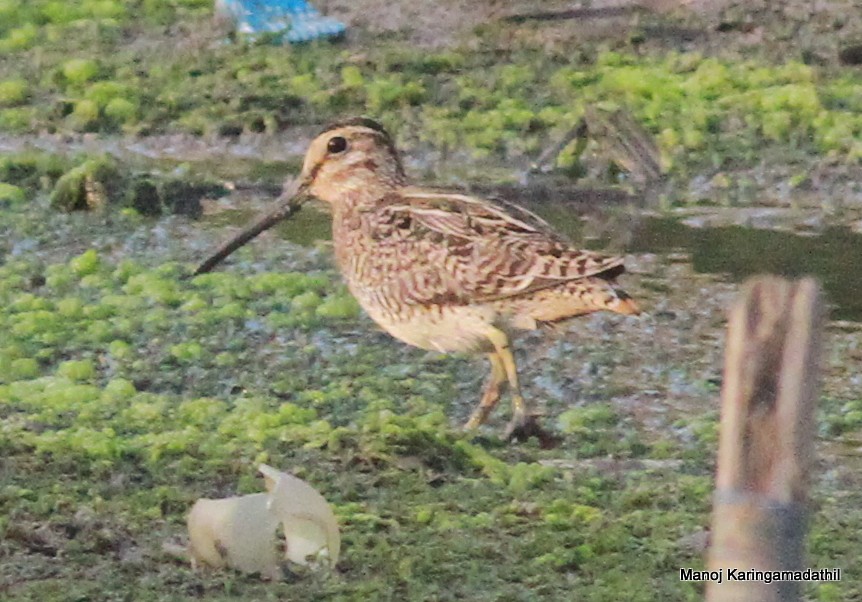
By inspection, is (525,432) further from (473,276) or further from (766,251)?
(766,251)

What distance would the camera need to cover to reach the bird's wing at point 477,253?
5.45m

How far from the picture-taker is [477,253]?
18.2 ft

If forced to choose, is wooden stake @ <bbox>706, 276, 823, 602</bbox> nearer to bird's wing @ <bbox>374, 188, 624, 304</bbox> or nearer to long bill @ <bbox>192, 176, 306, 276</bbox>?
bird's wing @ <bbox>374, 188, 624, 304</bbox>

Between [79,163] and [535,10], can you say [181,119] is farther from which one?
[535,10]

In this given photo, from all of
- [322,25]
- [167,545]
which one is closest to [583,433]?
[167,545]

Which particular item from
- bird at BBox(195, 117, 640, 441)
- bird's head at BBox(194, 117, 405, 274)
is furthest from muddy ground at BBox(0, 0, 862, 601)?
bird's head at BBox(194, 117, 405, 274)

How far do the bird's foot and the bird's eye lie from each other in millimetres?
1172

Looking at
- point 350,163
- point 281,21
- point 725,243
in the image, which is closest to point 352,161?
point 350,163

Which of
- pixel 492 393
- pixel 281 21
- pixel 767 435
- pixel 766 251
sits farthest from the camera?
pixel 281 21

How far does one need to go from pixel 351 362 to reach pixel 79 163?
2933mm

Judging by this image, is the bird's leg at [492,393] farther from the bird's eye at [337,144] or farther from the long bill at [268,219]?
the long bill at [268,219]

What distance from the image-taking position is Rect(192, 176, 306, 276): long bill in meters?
6.45

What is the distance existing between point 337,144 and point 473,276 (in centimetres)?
97

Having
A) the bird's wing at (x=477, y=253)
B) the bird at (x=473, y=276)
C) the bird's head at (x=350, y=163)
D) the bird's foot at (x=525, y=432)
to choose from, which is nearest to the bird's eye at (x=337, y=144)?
the bird's head at (x=350, y=163)
